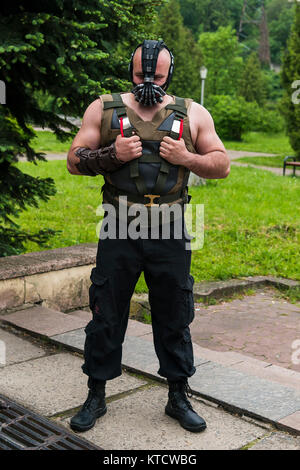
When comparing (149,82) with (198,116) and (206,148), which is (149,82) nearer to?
(198,116)

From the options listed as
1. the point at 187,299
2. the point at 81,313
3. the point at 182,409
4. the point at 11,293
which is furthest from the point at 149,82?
the point at 81,313

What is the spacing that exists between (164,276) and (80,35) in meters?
3.03

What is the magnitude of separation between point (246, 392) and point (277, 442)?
522 millimetres

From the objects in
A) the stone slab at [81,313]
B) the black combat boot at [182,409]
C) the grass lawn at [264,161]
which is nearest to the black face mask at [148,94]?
the black combat boot at [182,409]

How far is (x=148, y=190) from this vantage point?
312 centimetres

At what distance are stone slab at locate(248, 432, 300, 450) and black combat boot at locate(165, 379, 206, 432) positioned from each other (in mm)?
300

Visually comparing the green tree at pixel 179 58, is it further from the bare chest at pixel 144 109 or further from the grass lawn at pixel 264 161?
the bare chest at pixel 144 109

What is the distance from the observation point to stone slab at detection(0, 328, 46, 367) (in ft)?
13.3

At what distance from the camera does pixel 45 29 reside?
5426 millimetres

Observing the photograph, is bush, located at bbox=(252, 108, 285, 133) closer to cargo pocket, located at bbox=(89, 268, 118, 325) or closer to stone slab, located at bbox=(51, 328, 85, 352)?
stone slab, located at bbox=(51, 328, 85, 352)

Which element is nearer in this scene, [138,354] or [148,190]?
[148,190]

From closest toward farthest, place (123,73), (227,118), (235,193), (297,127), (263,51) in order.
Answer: (123,73) < (235,193) < (297,127) < (227,118) < (263,51)

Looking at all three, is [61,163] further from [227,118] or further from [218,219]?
[227,118]
